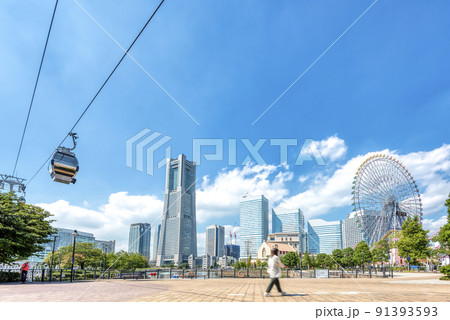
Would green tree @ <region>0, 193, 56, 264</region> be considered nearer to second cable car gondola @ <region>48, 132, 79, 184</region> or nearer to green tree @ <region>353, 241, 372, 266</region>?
second cable car gondola @ <region>48, 132, 79, 184</region>

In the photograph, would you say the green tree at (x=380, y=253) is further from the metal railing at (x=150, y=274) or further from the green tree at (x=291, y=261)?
the metal railing at (x=150, y=274)

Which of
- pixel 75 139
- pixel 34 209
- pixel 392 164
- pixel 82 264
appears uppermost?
pixel 392 164

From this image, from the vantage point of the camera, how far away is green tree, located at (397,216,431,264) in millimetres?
47938

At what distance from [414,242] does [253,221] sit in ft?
434

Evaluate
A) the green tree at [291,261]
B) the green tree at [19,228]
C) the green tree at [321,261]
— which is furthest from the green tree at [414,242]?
the green tree at [19,228]

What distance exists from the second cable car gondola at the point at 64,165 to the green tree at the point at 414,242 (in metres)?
52.4

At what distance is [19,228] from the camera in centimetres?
2095

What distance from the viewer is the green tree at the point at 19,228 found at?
2028 centimetres
